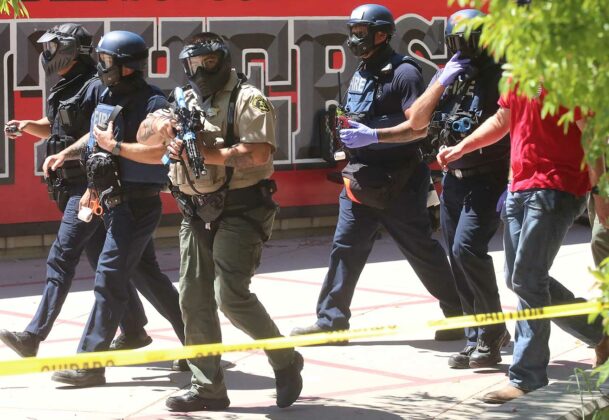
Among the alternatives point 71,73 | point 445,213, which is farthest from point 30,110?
point 445,213

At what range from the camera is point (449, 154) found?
6609 mm

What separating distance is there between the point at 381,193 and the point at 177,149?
69.5 inches

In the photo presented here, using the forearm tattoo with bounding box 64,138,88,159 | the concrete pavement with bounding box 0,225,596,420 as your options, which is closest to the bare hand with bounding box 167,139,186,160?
the forearm tattoo with bounding box 64,138,88,159

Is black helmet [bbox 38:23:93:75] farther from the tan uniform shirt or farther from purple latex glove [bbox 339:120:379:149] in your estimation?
purple latex glove [bbox 339:120:379:149]

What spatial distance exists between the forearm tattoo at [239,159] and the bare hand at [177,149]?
22 cm

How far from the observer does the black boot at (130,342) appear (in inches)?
296

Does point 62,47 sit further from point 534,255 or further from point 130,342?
point 534,255

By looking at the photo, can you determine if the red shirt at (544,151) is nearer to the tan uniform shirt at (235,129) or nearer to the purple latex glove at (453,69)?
the purple latex glove at (453,69)

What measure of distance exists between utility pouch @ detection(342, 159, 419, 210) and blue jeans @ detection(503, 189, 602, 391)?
1.36 m

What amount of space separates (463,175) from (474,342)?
0.96 meters

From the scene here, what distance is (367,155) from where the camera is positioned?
7.57 m

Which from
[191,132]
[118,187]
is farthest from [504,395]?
[118,187]

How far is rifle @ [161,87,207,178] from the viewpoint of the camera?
19.5 ft

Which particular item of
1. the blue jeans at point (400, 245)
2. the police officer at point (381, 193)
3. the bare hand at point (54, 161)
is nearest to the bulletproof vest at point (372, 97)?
the police officer at point (381, 193)
